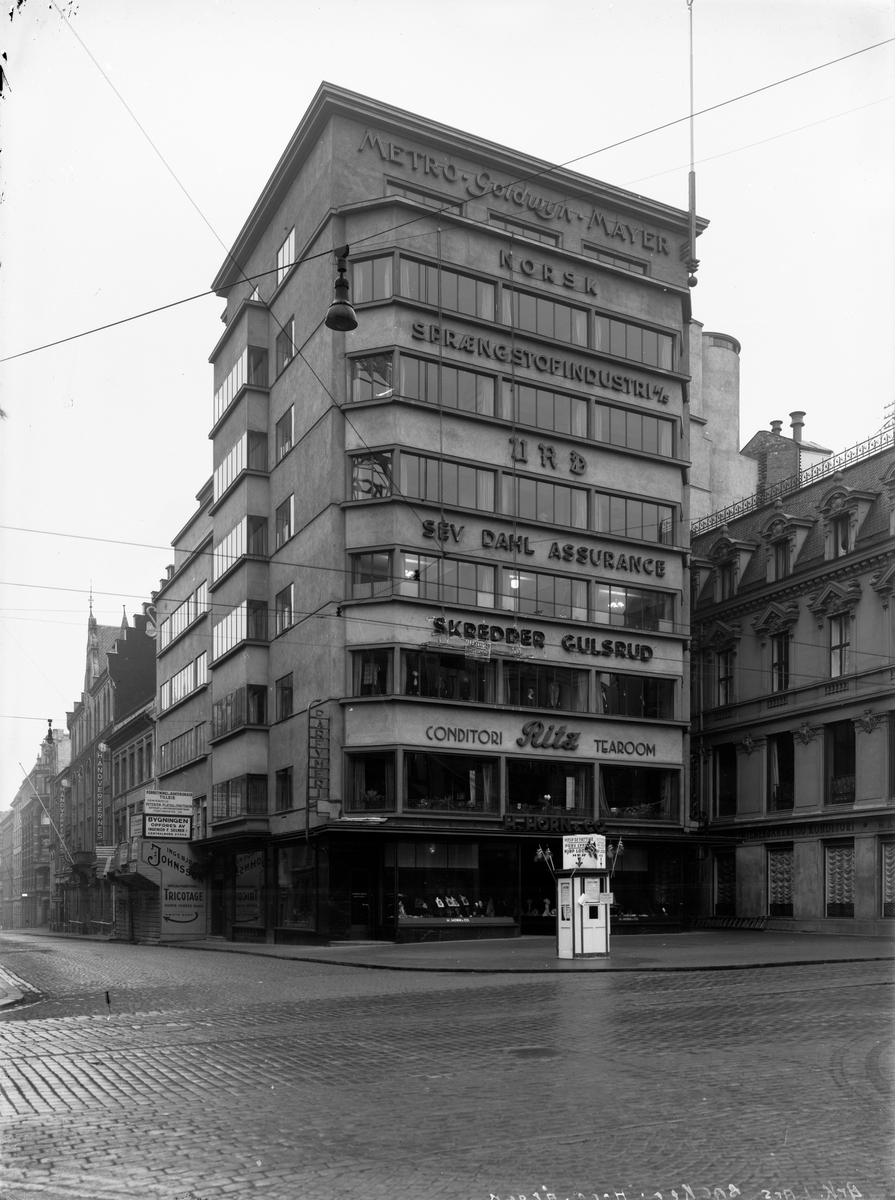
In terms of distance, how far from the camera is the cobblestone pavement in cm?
780

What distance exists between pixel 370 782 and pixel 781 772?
636 inches

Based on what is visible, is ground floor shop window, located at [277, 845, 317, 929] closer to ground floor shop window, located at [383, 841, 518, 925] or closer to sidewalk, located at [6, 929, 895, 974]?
sidewalk, located at [6, 929, 895, 974]

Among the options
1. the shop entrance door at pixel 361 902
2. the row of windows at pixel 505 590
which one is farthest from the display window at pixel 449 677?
the shop entrance door at pixel 361 902

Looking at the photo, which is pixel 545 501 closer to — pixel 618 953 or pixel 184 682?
pixel 618 953

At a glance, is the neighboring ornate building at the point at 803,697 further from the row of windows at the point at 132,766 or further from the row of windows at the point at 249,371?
the row of windows at the point at 132,766

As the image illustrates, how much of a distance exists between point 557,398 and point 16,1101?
37054mm

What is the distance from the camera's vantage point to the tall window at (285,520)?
45.5 m

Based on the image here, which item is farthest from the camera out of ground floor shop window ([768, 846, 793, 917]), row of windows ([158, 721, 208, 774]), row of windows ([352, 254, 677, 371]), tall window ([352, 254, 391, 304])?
row of windows ([158, 721, 208, 774])

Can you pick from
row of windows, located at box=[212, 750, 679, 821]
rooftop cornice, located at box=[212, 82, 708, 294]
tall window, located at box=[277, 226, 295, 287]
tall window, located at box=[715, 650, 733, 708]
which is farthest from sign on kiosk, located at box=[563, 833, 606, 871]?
tall window, located at box=[277, 226, 295, 287]

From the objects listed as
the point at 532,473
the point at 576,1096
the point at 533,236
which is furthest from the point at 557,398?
the point at 576,1096

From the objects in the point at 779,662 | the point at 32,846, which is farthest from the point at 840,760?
the point at 32,846

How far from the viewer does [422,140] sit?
4366cm

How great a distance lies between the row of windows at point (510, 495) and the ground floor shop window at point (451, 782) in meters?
8.49

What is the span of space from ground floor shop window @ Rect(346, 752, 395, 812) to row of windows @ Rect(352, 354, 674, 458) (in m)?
11.7
